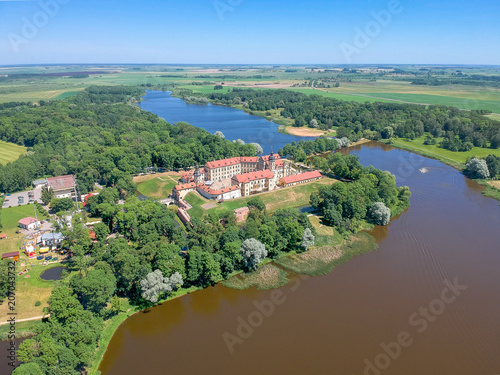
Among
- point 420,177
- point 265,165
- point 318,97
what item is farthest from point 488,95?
point 265,165

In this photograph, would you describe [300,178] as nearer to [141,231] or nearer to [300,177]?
[300,177]

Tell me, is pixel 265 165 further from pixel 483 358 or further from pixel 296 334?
pixel 483 358

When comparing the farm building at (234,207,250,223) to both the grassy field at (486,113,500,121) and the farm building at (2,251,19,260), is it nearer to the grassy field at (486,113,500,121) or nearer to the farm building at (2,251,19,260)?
the farm building at (2,251,19,260)

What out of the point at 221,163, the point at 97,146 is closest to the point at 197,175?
the point at 221,163

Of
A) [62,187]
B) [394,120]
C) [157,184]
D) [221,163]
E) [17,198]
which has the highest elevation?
[394,120]

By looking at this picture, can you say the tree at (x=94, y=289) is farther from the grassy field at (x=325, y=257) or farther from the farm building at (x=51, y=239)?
the grassy field at (x=325, y=257)

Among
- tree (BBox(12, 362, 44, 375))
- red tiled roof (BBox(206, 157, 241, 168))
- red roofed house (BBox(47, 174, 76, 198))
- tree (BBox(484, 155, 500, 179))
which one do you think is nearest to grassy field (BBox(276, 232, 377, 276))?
tree (BBox(12, 362, 44, 375))

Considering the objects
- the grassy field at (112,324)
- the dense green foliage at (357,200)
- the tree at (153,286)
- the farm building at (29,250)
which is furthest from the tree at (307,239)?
the farm building at (29,250)
